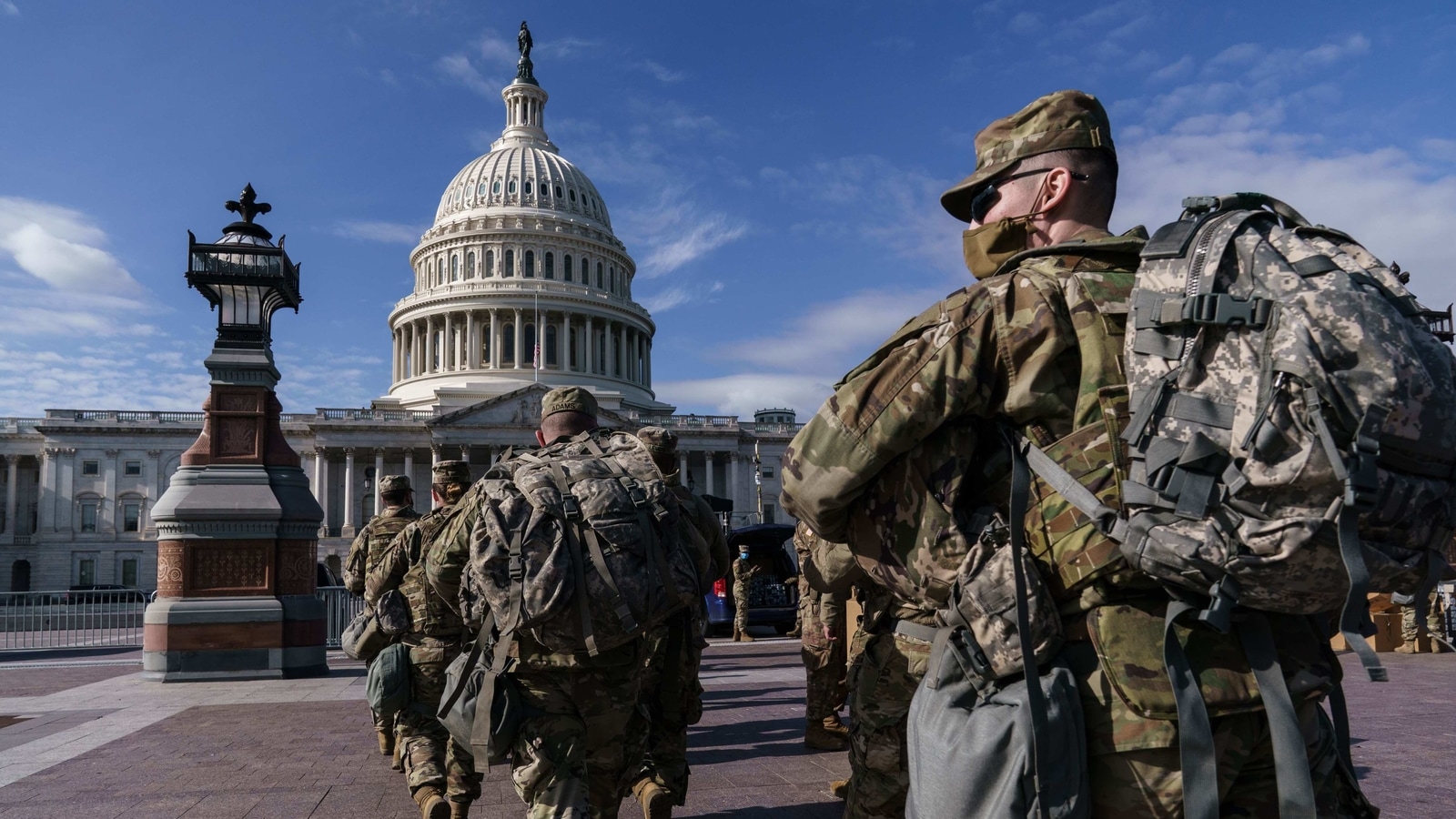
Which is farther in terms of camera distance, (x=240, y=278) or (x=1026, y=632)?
(x=240, y=278)

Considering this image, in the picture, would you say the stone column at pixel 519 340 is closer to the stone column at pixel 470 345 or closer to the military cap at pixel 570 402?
the stone column at pixel 470 345

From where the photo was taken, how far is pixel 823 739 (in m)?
7.35

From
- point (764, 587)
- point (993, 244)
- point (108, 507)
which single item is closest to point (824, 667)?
point (993, 244)

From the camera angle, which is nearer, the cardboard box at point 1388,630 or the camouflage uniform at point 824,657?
the camouflage uniform at point 824,657

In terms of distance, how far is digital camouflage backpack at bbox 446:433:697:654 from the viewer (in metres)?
3.91

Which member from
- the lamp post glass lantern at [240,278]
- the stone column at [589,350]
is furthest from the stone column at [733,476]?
the lamp post glass lantern at [240,278]

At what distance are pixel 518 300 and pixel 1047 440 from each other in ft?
256

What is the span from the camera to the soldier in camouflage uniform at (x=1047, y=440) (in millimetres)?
2061

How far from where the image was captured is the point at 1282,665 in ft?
6.85

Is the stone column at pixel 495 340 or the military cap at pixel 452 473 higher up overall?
the stone column at pixel 495 340

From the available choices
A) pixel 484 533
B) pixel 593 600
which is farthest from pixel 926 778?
pixel 484 533

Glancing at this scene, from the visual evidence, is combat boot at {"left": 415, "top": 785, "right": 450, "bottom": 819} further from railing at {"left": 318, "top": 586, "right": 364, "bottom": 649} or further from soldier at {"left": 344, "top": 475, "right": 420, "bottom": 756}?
railing at {"left": 318, "top": 586, "right": 364, "bottom": 649}

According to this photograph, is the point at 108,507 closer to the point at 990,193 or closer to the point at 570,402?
the point at 570,402

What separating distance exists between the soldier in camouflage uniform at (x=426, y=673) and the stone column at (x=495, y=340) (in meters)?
73.2
